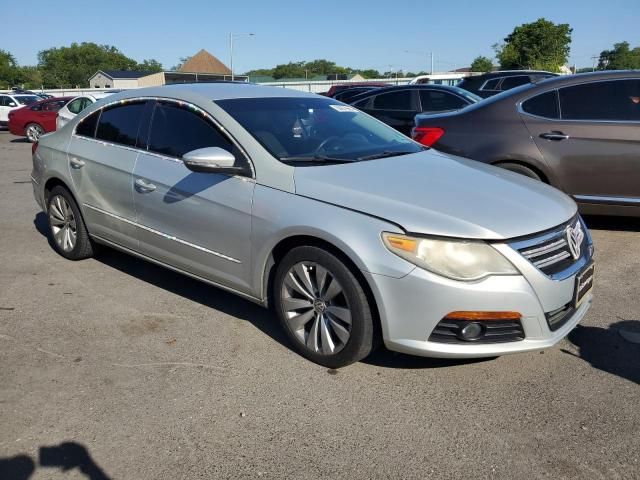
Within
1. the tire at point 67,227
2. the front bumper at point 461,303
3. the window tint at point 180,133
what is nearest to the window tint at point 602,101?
the front bumper at point 461,303

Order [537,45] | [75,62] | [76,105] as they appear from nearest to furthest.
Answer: [76,105]
[537,45]
[75,62]

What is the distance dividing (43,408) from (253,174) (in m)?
1.74

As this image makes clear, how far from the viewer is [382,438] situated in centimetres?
273

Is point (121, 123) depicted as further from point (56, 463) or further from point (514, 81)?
point (514, 81)

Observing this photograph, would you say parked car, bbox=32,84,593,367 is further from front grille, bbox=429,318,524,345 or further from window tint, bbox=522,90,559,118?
window tint, bbox=522,90,559,118

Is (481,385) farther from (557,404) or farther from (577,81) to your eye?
(577,81)

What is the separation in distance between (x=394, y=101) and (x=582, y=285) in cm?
781

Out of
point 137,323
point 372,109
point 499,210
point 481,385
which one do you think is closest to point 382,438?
point 481,385

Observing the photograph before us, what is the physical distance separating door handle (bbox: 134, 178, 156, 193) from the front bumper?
1963 millimetres

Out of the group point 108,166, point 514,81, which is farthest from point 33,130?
point 108,166

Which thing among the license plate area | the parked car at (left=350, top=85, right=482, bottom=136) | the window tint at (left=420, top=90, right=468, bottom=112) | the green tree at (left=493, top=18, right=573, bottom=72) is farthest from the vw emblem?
the green tree at (left=493, top=18, right=573, bottom=72)

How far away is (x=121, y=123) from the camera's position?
4.70m

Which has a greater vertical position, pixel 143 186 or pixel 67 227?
pixel 143 186

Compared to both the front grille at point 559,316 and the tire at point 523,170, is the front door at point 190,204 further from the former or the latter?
the tire at point 523,170
